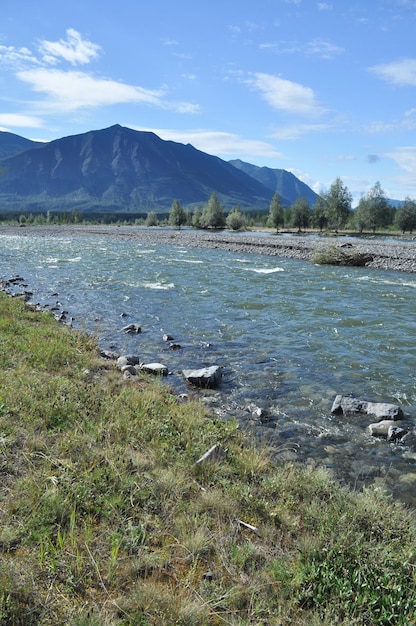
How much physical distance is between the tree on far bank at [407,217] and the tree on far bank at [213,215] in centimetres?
5862

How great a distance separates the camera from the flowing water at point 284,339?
8333 mm

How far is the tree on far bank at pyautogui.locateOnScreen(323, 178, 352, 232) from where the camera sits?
423 feet

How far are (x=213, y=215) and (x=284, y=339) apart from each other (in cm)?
13280

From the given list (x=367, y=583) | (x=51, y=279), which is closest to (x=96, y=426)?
(x=367, y=583)

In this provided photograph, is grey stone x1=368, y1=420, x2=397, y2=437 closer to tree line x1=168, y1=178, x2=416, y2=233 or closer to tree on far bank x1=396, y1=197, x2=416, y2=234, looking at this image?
tree line x1=168, y1=178, x2=416, y2=233

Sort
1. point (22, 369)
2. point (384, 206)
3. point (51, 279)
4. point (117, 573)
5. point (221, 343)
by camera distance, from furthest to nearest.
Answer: point (384, 206), point (51, 279), point (221, 343), point (22, 369), point (117, 573)

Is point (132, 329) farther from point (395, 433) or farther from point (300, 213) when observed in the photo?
point (300, 213)

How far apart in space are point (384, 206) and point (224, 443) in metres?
139

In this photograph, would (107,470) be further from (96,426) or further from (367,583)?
(367,583)

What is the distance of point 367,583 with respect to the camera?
4.11 m

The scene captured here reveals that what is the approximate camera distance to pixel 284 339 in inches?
609

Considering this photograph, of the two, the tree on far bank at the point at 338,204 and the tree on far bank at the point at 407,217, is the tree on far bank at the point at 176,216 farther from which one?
the tree on far bank at the point at 407,217

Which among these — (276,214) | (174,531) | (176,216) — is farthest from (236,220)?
(174,531)

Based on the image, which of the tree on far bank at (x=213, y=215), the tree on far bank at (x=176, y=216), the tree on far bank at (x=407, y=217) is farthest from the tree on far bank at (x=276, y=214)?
the tree on far bank at (x=176, y=216)
